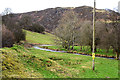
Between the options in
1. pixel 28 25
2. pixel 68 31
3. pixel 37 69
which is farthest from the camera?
pixel 28 25

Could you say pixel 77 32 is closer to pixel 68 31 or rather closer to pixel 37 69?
pixel 68 31

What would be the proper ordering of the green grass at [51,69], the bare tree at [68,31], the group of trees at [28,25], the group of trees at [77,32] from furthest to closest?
the group of trees at [28,25], the bare tree at [68,31], the group of trees at [77,32], the green grass at [51,69]

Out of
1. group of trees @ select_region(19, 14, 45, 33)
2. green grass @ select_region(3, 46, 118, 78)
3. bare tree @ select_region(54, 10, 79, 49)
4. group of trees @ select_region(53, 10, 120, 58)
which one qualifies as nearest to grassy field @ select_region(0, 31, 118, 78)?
green grass @ select_region(3, 46, 118, 78)

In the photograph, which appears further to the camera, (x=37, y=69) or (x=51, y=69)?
(x=51, y=69)

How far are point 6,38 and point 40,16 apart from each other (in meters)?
155

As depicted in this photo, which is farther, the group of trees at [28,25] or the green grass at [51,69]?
the group of trees at [28,25]

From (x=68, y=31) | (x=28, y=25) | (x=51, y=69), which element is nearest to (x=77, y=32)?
(x=68, y=31)

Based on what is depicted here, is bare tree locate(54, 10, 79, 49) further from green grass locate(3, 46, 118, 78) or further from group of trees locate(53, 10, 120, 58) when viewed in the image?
green grass locate(3, 46, 118, 78)

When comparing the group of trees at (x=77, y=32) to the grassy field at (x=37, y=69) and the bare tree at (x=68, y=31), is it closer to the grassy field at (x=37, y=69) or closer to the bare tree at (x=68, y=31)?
the bare tree at (x=68, y=31)

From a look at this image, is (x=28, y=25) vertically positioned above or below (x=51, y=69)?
above

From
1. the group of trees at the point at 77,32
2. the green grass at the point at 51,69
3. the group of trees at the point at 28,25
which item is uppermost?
the group of trees at the point at 28,25

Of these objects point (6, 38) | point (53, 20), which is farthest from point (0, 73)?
point (53, 20)

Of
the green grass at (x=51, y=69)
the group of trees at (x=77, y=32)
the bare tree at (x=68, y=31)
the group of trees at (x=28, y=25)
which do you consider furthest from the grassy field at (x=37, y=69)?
the group of trees at (x=28, y=25)

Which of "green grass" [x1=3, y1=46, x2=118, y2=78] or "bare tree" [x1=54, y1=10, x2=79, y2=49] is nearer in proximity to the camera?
"green grass" [x1=3, y1=46, x2=118, y2=78]
